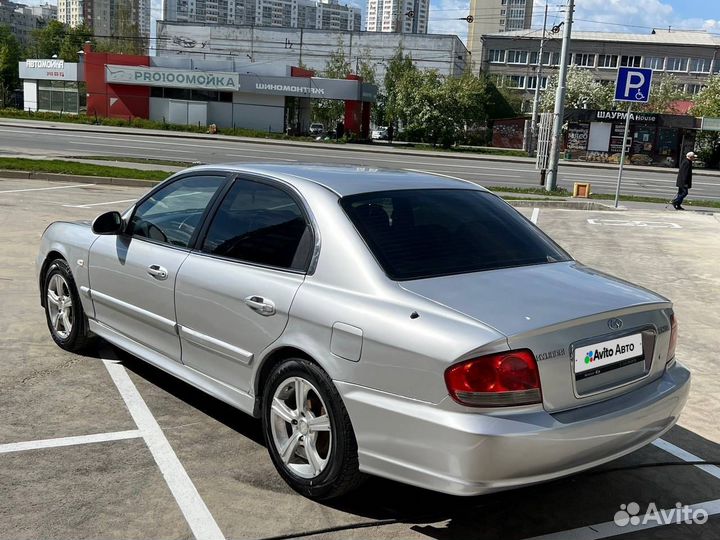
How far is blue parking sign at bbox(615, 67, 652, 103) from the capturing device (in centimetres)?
1684

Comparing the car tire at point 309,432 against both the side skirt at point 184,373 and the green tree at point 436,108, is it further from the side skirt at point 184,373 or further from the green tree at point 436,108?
the green tree at point 436,108

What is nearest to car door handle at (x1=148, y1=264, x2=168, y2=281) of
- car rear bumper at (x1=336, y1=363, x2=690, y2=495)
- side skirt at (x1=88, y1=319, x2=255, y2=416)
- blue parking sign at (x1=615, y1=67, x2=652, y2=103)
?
side skirt at (x1=88, y1=319, x2=255, y2=416)

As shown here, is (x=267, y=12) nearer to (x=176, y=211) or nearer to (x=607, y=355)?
(x=176, y=211)

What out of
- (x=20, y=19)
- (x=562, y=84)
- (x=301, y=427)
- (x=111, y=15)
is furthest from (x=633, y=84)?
(x=20, y=19)

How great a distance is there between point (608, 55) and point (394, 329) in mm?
106236

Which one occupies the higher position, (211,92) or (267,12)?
(267,12)

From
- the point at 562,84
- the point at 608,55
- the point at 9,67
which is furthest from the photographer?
the point at 608,55

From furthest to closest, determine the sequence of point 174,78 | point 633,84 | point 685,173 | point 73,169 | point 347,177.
→ 1. point 174,78
2. point 685,173
3. point 73,169
4. point 633,84
5. point 347,177

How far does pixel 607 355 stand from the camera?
3.26m

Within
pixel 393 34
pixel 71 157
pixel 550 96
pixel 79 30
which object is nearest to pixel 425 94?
pixel 550 96

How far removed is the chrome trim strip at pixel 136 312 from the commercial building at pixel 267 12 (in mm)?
123868

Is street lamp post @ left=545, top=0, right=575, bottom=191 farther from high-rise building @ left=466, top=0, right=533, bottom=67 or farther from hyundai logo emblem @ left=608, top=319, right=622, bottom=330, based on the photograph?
high-rise building @ left=466, top=0, right=533, bottom=67

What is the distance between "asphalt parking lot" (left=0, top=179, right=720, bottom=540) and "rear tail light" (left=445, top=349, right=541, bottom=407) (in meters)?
0.78

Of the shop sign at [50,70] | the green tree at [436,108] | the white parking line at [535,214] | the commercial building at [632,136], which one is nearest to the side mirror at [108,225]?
the white parking line at [535,214]
